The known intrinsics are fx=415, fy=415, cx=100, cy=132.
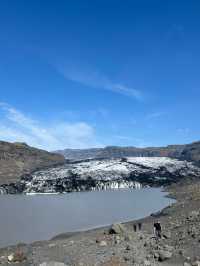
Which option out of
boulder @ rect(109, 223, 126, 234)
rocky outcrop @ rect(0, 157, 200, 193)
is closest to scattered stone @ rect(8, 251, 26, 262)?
boulder @ rect(109, 223, 126, 234)

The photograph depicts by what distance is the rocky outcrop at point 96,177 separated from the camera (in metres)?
→ 163

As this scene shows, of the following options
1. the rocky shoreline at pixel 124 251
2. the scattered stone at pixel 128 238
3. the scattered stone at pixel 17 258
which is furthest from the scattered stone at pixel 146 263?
the scattered stone at pixel 17 258

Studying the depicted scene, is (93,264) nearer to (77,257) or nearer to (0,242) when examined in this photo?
(77,257)

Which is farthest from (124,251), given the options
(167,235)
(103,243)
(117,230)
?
(117,230)

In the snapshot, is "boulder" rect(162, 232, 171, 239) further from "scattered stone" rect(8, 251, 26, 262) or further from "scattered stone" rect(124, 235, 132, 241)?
"scattered stone" rect(8, 251, 26, 262)

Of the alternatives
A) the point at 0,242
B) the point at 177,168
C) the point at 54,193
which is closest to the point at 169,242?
the point at 0,242

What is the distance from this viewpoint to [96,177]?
6983 inches

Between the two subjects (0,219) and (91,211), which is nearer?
(0,219)

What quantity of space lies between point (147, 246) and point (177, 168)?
167903mm

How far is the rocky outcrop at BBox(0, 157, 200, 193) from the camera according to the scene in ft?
534

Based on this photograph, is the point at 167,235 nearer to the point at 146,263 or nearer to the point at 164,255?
the point at 164,255

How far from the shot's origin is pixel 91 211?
8888 centimetres

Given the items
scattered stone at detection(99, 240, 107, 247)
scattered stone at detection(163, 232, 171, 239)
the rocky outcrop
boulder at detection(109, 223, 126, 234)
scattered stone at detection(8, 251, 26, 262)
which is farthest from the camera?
the rocky outcrop

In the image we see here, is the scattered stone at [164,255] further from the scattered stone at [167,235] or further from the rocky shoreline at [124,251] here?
the scattered stone at [167,235]
